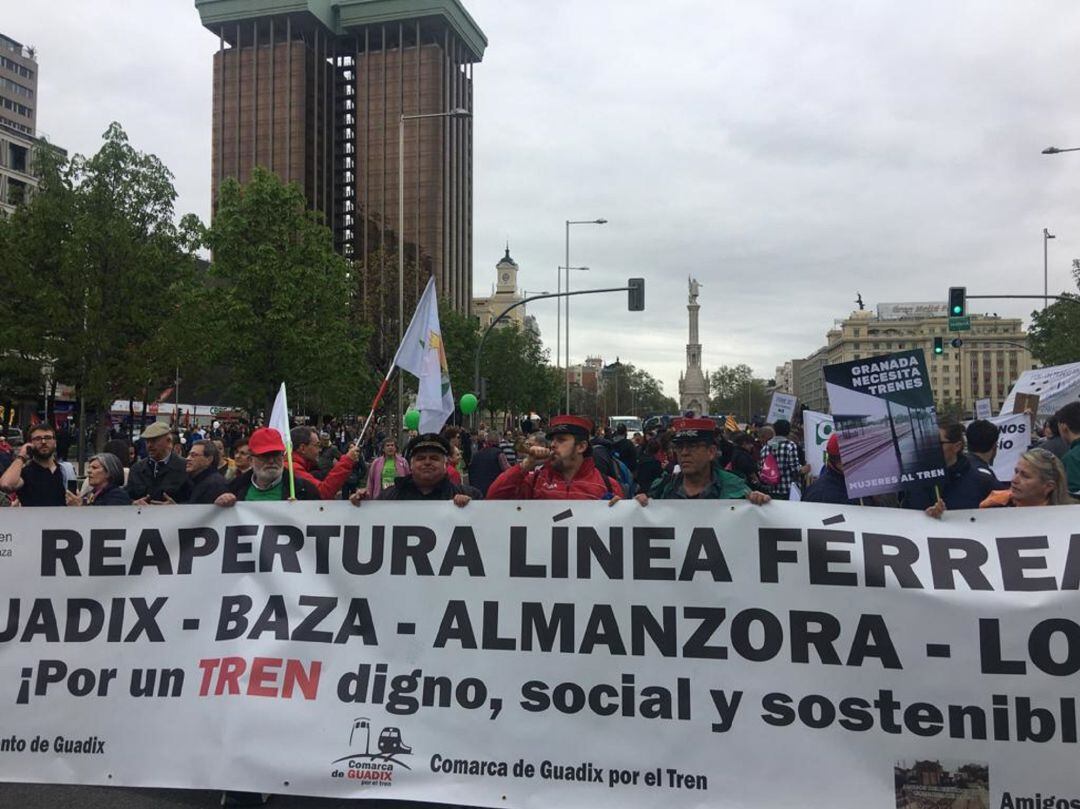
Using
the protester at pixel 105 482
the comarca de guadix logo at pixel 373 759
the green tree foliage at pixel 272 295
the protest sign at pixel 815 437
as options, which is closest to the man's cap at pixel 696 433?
the comarca de guadix logo at pixel 373 759

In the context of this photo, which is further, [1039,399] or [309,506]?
[1039,399]

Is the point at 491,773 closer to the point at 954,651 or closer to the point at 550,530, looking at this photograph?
the point at 550,530

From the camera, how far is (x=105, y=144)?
79.4 ft

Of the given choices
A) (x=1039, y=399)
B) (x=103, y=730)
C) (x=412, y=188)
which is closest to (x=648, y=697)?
(x=103, y=730)

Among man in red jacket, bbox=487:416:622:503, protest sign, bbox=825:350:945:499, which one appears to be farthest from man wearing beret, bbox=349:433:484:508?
protest sign, bbox=825:350:945:499

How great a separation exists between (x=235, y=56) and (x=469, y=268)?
1322 inches

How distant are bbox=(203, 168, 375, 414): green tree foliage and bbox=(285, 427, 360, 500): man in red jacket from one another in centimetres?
2034

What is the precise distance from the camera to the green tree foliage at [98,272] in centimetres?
2345

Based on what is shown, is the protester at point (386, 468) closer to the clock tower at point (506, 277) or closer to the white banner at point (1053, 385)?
the white banner at point (1053, 385)

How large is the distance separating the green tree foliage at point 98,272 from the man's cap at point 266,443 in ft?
65.8

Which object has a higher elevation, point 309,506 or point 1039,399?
point 1039,399

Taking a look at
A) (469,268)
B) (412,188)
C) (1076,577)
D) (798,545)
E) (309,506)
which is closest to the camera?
(1076,577)

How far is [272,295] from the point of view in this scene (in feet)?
93.4

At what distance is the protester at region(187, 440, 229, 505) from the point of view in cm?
594
